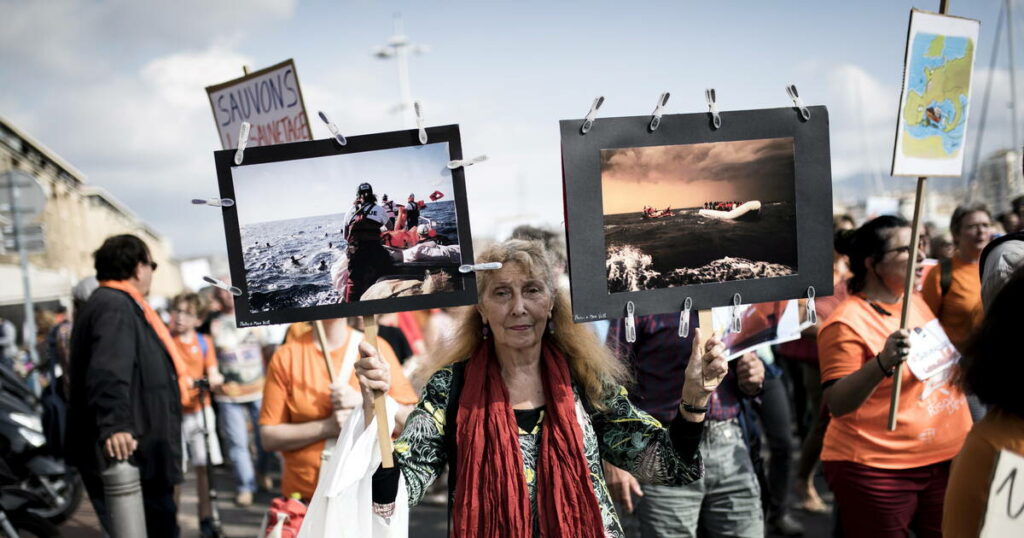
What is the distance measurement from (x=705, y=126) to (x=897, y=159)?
83 centimetres

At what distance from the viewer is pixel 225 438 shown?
7.03 m

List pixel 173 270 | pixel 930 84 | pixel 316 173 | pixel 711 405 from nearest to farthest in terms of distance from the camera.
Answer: pixel 316 173 < pixel 930 84 < pixel 711 405 < pixel 173 270

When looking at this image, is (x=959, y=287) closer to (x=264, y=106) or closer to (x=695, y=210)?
(x=695, y=210)

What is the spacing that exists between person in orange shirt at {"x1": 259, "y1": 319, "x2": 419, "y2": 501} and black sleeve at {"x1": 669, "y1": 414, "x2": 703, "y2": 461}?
152 cm

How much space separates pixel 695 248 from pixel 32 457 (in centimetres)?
614

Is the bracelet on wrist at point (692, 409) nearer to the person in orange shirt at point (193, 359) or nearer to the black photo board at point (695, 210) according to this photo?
A: the black photo board at point (695, 210)

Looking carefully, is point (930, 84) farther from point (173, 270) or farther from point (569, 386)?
point (173, 270)

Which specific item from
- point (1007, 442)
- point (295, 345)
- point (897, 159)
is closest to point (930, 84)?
point (897, 159)

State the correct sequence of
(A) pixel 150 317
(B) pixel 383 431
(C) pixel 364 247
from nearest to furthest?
(B) pixel 383 431
(C) pixel 364 247
(A) pixel 150 317

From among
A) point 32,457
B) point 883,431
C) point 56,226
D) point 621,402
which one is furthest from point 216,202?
point 56,226

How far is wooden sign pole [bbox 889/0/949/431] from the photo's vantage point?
2.62 meters

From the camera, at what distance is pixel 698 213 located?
2.32 m

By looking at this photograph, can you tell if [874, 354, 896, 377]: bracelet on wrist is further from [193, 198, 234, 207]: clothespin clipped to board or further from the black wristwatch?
[193, 198, 234, 207]: clothespin clipped to board

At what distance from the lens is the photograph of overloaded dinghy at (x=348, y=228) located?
2252 millimetres
